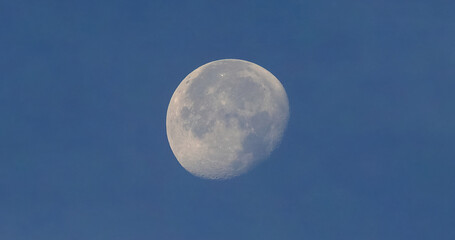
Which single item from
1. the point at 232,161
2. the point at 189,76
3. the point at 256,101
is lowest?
the point at 232,161

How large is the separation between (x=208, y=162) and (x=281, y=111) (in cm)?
865

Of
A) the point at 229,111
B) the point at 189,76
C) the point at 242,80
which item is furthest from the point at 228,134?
the point at 189,76

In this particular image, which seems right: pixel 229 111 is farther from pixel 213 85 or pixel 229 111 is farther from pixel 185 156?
pixel 185 156

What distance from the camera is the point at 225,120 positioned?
5528 centimetres

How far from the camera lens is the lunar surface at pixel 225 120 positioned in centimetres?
5547

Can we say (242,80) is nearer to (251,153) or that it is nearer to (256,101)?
(256,101)

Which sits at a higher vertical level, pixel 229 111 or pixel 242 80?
pixel 242 80

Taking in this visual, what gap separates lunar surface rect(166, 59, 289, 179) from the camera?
55.5 metres

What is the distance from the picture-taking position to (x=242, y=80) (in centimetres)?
5759

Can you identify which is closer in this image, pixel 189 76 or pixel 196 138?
pixel 196 138

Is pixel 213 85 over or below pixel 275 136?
over

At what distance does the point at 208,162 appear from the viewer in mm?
57531

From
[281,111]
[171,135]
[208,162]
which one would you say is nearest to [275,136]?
[281,111]

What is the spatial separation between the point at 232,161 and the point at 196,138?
3.95 meters
